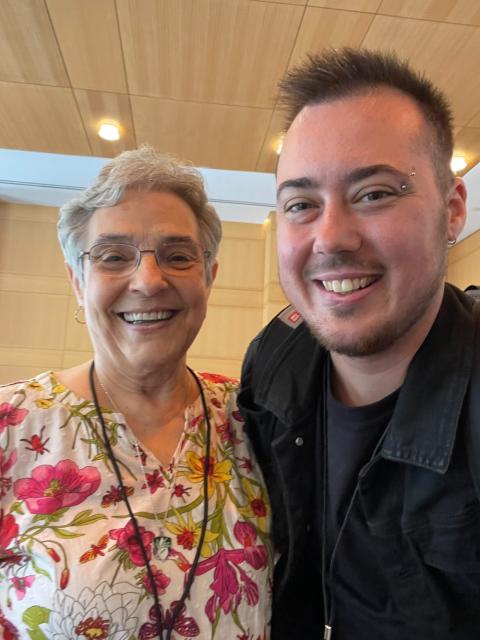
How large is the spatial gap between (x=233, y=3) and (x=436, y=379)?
209cm

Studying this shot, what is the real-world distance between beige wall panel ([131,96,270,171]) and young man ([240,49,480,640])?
2204 mm

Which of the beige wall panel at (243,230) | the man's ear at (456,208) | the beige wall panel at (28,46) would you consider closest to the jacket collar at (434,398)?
the man's ear at (456,208)

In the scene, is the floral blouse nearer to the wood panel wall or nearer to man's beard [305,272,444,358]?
man's beard [305,272,444,358]

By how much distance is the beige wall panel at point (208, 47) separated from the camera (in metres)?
2.46

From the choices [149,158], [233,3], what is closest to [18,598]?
[149,158]

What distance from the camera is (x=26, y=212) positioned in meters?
5.59

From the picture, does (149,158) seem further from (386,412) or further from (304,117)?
(386,412)

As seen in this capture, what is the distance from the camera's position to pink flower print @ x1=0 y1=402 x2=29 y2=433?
44.3 inches

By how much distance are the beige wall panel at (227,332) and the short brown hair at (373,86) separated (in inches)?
172

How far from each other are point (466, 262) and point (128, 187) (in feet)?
15.2

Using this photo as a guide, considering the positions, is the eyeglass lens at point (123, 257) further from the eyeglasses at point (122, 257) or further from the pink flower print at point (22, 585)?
the pink flower print at point (22, 585)

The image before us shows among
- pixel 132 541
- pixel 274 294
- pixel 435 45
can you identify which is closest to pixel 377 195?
pixel 132 541

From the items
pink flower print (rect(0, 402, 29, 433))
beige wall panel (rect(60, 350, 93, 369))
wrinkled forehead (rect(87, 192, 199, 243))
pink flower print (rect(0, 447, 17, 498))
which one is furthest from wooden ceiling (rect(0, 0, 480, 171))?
beige wall panel (rect(60, 350, 93, 369))

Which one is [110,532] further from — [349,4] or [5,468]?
[349,4]
